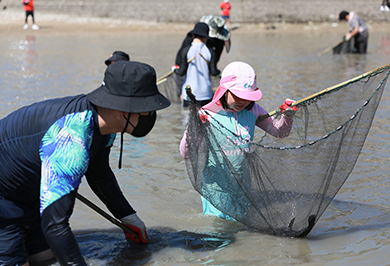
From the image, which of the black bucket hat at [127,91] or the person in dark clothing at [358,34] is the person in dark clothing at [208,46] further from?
the person in dark clothing at [358,34]

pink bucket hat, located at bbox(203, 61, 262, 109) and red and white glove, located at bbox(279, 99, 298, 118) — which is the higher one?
pink bucket hat, located at bbox(203, 61, 262, 109)

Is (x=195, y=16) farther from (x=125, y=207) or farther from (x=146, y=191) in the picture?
(x=125, y=207)

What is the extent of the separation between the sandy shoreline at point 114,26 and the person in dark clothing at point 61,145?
774 inches

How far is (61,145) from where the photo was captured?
92.6 inches

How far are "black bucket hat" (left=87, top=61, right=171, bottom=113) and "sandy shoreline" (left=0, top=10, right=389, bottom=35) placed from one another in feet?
65.4

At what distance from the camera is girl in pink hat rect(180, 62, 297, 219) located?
3.38 m

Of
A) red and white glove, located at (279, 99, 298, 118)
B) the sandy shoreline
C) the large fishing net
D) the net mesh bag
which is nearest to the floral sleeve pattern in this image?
the large fishing net

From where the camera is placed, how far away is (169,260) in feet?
11.3

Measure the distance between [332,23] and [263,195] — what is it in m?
23.3

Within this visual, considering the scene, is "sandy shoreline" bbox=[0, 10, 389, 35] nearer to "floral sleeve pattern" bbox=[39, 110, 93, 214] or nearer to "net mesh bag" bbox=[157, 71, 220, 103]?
"net mesh bag" bbox=[157, 71, 220, 103]

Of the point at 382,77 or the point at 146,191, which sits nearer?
the point at 382,77

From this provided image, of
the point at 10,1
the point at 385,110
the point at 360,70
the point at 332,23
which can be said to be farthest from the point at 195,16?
the point at 385,110

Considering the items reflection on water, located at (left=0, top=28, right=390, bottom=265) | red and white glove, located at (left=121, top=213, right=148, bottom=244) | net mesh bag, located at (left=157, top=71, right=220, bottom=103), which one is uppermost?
net mesh bag, located at (left=157, top=71, right=220, bottom=103)

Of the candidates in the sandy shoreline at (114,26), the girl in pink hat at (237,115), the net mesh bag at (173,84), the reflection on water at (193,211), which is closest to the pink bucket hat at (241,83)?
the girl in pink hat at (237,115)
